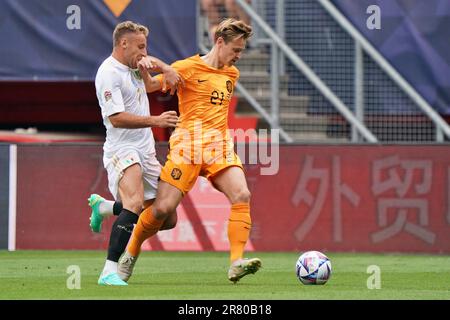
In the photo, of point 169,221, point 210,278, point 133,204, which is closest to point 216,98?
point 169,221

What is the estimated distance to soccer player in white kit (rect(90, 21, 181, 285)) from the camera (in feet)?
33.5

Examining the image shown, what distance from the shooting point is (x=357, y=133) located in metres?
18.0

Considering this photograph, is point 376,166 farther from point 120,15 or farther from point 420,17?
point 120,15

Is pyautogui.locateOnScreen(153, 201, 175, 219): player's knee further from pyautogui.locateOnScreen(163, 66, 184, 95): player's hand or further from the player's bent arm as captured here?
pyautogui.locateOnScreen(163, 66, 184, 95): player's hand

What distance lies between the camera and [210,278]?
Result: 37.5 feet

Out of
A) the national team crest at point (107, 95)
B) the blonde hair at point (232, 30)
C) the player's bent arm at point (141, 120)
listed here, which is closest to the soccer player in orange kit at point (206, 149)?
the blonde hair at point (232, 30)

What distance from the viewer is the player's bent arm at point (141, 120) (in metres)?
10.1

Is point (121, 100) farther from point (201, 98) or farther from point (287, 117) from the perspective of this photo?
point (287, 117)

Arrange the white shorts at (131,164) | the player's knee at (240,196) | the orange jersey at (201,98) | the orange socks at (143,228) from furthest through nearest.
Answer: the orange jersey at (201,98)
the orange socks at (143,228)
the player's knee at (240,196)
the white shorts at (131,164)

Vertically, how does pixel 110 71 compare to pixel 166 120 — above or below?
above

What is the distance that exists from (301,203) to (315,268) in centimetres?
622

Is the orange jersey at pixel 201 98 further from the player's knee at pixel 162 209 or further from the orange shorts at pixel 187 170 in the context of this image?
the player's knee at pixel 162 209

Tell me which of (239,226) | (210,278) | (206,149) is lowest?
(210,278)

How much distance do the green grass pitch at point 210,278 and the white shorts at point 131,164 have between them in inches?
32.8
